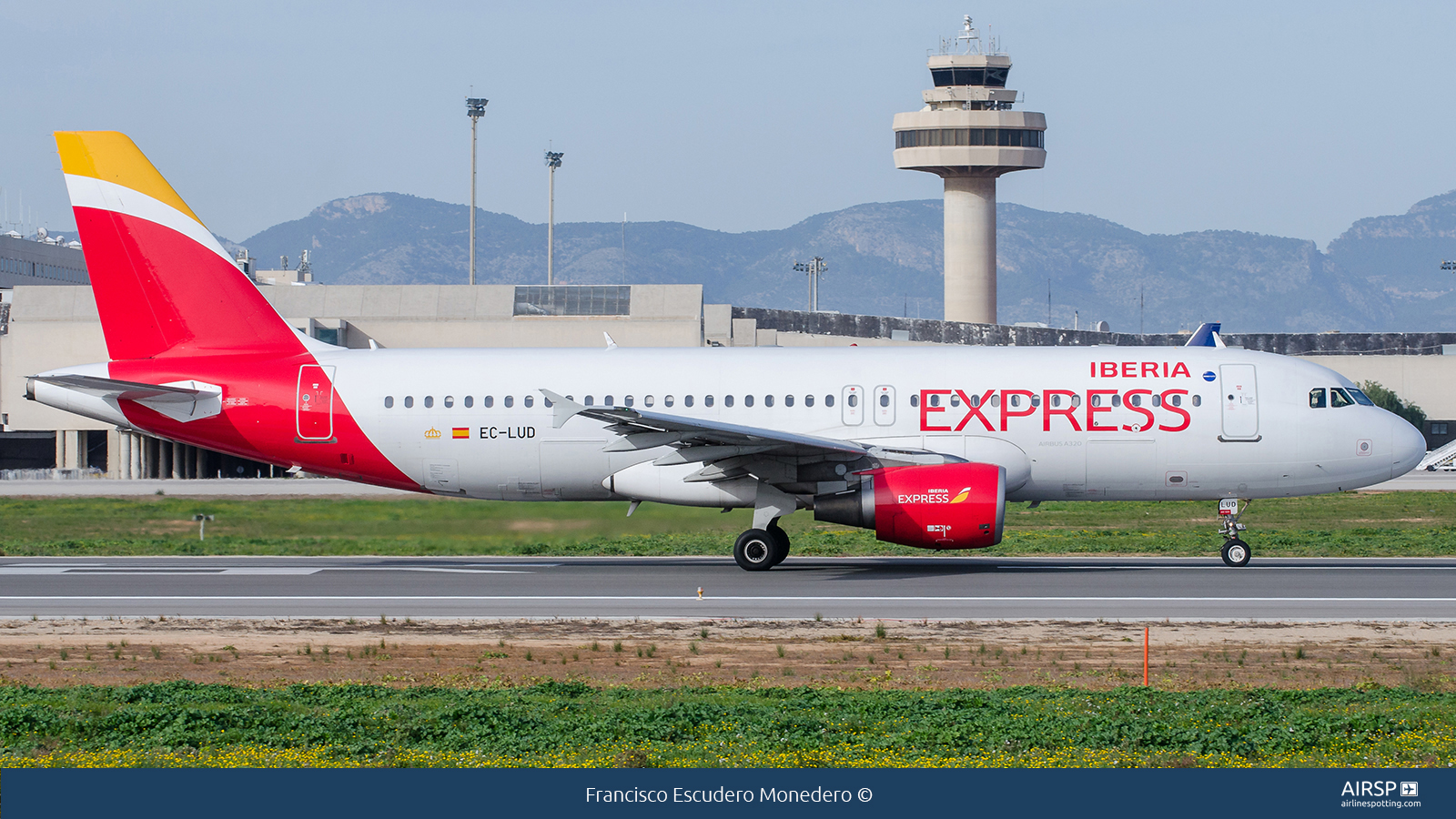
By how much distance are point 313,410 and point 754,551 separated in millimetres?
8466

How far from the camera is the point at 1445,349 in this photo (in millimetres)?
88938

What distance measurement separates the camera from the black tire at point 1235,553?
2569 centimetres

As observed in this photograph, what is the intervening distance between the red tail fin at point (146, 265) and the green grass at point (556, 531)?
436 centimetres

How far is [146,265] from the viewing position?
26859mm

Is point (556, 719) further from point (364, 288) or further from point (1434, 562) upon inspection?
point (364, 288)

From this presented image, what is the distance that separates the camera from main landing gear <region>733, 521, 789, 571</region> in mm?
25656

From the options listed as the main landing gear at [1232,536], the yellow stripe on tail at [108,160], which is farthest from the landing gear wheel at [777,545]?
the yellow stripe on tail at [108,160]

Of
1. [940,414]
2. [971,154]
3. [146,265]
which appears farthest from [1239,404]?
[971,154]

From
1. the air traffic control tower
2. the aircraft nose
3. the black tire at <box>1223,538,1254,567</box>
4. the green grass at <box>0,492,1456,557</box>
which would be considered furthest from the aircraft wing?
the air traffic control tower

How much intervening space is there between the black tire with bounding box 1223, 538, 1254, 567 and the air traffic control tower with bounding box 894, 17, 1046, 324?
3709 inches

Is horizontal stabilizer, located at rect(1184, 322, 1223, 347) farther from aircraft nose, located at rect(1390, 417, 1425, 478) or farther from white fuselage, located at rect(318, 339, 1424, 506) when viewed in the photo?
aircraft nose, located at rect(1390, 417, 1425, 478)

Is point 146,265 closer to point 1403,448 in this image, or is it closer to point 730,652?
point 730,652

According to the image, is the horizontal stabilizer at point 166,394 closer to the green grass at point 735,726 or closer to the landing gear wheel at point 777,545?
the landing gear wheel at point 777,545
